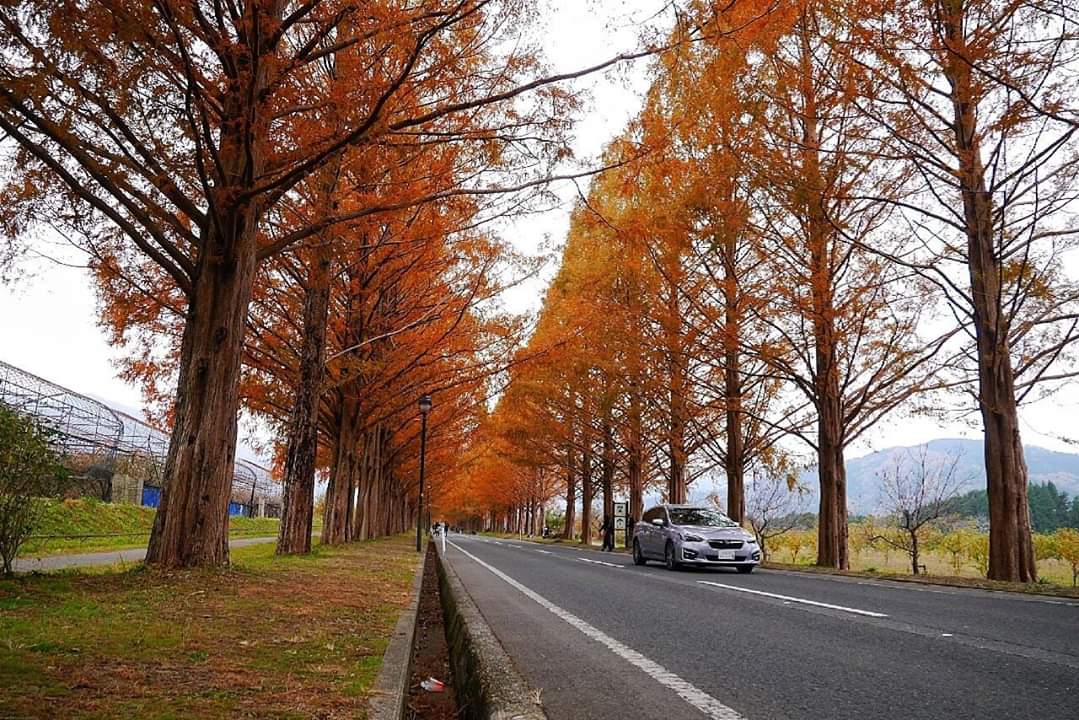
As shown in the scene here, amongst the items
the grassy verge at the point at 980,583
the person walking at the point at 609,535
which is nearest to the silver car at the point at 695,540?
the grassy verge at the point at 980,583

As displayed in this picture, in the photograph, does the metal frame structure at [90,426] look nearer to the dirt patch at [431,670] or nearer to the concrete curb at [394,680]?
the dirt patch at [431,670]

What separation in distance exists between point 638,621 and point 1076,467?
787ft

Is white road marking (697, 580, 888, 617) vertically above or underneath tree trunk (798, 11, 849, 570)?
underneath

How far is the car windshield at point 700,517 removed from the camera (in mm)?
14242

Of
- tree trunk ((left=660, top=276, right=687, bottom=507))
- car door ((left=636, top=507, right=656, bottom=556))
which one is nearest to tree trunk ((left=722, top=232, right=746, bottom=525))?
tree trunk ((left=660, top=276, right=687, bottom=507))

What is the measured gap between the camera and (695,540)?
522 inches

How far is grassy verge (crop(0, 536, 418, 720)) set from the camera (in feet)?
8.85

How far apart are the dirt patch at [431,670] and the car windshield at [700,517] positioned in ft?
21.8

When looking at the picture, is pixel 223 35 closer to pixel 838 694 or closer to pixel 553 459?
pixel 838 694

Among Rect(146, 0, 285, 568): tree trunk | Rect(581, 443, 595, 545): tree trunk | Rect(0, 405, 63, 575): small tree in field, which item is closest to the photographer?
Rect(0, 405, 63, 575): small tree in field

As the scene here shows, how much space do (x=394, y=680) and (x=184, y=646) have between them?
1.25 meters

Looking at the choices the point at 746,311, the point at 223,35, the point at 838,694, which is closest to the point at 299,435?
the point at 223,35

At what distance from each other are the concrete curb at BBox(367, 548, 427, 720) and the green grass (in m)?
11.1

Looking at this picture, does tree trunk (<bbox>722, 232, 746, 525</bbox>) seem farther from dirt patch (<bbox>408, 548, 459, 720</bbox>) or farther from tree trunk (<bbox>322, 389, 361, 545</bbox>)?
dirt patch (<bbox>408, 548, 459, 720</bbox>)
